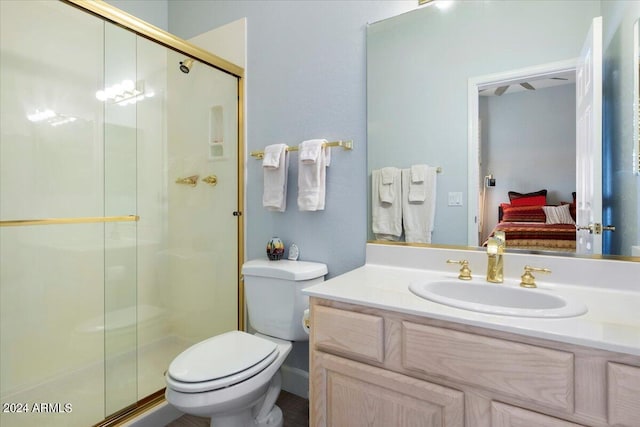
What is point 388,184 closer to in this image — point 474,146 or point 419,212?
point 419,212

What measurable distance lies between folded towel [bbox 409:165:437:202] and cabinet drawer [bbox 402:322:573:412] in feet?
2.25

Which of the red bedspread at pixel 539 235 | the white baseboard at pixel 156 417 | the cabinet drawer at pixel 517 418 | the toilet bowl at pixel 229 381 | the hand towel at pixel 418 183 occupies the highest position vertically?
the hand towel at pixel 418 183

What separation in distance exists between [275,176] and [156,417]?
4.35 feet

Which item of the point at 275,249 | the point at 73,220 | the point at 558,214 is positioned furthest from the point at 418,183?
the point at 73,220

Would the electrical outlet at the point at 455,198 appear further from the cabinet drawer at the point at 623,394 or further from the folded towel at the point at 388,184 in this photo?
the cabinet drawer at the point at 623,394

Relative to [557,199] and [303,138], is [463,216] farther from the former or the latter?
[303,138]

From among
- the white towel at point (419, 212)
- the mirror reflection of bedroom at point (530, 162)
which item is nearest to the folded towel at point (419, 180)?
the white towel at point (419, 212)

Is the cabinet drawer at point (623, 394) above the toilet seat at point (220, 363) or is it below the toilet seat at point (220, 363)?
above

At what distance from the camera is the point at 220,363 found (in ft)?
4.25

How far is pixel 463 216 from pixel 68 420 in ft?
6.66

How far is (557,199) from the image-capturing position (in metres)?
1.24

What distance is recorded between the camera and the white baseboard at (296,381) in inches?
73.1

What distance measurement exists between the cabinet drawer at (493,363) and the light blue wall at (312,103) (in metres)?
0.72

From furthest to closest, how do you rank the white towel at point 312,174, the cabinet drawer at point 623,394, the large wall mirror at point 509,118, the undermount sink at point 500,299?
the white towel at point 312,174
the large wall mirror at point 509,118
the undermount sink at point 500,299
the cabinet drawer at point 623,394
